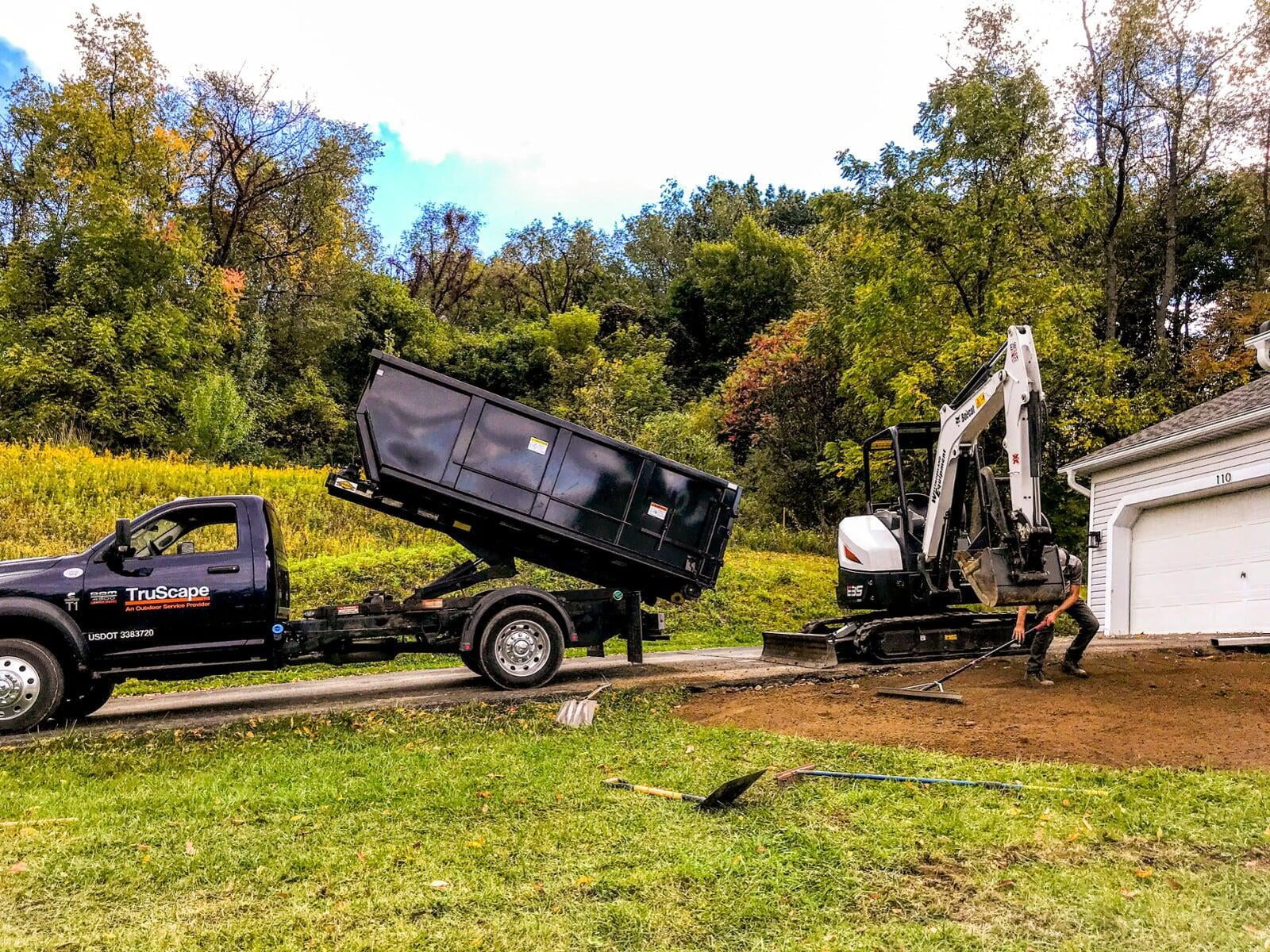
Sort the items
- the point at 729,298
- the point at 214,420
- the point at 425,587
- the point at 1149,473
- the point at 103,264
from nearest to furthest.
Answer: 1. the point at 425,587
2. the point at 1149,473
3. the point at 214,420
4. the point at 103,264
5. the point at 729,298

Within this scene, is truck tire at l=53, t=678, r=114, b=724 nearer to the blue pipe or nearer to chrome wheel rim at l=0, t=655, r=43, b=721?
chrome wheel rim at l=0, t=655, r=43, b=721

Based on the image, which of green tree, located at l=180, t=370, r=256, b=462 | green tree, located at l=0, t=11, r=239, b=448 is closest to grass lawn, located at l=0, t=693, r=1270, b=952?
green tree, located at l=180, t=370, r=256, b=462

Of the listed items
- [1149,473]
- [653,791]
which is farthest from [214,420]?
[1149,473]

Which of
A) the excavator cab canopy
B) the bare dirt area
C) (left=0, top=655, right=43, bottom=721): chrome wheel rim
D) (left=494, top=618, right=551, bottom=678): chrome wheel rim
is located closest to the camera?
the bare dirt area

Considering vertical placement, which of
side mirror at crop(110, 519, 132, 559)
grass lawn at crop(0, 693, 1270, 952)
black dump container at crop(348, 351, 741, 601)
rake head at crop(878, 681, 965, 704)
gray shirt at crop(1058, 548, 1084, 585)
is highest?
black dump container at crop(348, 351, 741, 601)

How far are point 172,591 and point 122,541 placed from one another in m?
0.64

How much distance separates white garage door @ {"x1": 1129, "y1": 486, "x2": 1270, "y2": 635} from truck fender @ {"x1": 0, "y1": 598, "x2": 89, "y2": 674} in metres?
15.9

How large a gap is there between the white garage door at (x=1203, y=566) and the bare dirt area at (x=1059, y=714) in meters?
4.14

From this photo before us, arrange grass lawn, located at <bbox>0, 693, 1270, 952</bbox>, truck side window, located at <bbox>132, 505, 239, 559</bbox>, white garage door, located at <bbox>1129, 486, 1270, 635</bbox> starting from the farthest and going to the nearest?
white garage door, located at <bbox>1129, 486, 1270, 635</bbox>, truck side window, located at <bbox>132, 505, 239, 559</bbox>, grass lawn, located at <bbox>0, 693, 1270, 952</bbox>

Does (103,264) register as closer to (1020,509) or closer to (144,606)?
(144,606)

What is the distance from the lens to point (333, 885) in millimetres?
4152

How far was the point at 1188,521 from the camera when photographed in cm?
1548

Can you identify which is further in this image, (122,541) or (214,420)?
(214,420)

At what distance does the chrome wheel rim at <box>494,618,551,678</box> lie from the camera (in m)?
9.72
